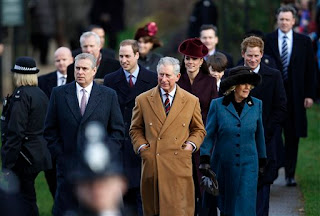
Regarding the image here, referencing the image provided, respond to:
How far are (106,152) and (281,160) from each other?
7.41m

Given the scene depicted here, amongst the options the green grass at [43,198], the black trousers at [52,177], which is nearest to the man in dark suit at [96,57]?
the black trousers at [52,177]

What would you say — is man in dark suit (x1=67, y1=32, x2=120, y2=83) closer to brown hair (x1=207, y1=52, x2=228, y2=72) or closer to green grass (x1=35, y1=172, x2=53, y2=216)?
brown hair (x1=207, y1=52, x2=228, y2=72)

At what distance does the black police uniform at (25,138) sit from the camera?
444 inches

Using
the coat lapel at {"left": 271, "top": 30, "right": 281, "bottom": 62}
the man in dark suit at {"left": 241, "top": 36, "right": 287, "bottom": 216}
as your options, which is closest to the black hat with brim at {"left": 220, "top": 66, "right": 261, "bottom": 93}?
the man in dark suit at {"left": 241, "top": 36, "right": 287, "bottom": 216}

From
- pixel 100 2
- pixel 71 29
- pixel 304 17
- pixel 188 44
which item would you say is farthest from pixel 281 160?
pixel 71 29

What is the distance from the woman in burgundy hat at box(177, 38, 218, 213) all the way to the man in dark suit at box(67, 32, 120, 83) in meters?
1.12

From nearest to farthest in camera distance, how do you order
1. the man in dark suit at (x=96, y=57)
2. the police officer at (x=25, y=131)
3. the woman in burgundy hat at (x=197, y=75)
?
the police officer at (x=25, y=131)
the woman in burgundy hat at (x=197, y=75)
the man in dark suit at (x=96, y=57)

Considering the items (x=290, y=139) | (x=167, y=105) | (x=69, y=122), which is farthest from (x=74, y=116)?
(x=290, y=139)

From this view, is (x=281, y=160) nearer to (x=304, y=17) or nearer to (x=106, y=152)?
(x=106, y=152)

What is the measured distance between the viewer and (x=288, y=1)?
659 inches

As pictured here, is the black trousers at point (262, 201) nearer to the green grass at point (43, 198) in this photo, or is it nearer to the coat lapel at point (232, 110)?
the coat lapel at point (232, 110)

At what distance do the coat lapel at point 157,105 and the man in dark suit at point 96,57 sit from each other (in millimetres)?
1793

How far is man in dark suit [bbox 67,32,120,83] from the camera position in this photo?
41.8 ft

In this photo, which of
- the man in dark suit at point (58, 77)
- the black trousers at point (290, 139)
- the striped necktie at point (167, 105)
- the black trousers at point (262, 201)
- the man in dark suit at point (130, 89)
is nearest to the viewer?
the striped necktie at point (167, 105)
